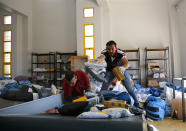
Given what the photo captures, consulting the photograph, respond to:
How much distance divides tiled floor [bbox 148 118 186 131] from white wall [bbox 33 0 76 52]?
15.5 feet

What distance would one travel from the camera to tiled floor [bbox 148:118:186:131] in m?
1.85

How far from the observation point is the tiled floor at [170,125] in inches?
72.8

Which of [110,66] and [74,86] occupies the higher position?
[110,66]

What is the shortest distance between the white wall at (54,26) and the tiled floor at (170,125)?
4730 millimetres

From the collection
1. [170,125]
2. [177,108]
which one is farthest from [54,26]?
[170,125]

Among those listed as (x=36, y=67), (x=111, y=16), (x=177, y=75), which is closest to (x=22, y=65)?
(x=36, y=67)

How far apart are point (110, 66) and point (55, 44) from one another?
461cm

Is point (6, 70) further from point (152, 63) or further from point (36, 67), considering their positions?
point (152, 63)

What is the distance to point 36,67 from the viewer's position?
21.7 ft

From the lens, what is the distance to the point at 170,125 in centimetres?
197

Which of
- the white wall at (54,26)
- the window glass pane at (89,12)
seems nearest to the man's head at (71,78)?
the window glass pane at (89,12)

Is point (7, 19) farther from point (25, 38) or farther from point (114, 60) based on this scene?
point (114, 60)

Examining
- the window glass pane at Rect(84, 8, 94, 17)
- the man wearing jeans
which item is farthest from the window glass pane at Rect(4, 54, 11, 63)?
the man wearing jeans

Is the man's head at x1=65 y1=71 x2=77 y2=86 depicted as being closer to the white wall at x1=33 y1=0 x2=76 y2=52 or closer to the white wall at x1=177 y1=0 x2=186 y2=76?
the white wall at x1=33 y1=0 x2=76 y2=52
